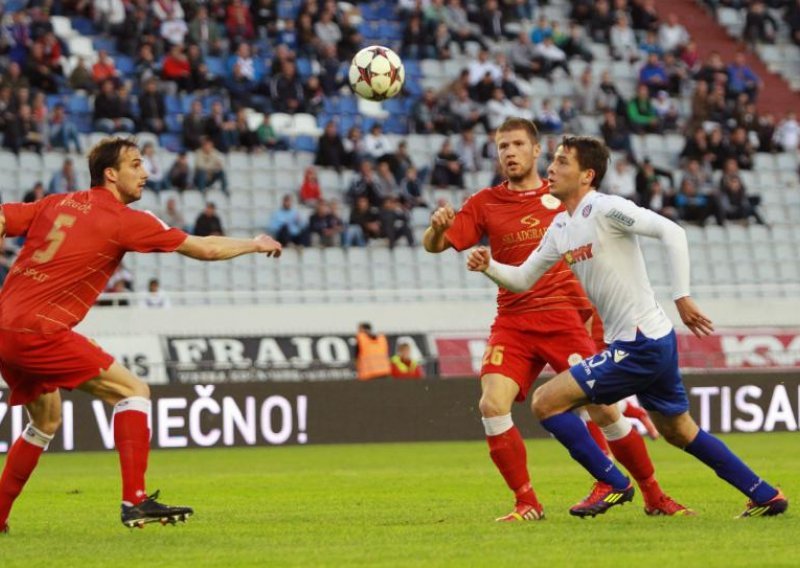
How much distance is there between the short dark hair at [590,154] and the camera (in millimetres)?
9891

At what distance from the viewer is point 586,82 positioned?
29.6 m

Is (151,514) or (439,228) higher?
(439,228)

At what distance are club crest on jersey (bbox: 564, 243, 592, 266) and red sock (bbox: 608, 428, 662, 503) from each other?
128 cm

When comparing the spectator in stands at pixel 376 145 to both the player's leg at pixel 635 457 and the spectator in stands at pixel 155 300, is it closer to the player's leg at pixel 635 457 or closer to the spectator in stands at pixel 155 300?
the spectator in stands at pixel 155 300

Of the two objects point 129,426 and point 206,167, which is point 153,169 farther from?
point 129,426

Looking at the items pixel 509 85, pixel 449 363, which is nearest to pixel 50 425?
pixel 449 363

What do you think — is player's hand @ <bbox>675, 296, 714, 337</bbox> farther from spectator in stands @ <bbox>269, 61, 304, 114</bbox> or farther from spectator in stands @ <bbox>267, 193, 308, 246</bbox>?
spectator in stands @ <bbox>269, 61, 304, 114</bbox>

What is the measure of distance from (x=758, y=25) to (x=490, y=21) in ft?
20.1

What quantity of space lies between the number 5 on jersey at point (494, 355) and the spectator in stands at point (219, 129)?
53.1 ft

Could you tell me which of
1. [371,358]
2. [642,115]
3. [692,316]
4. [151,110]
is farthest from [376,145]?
[692,316]

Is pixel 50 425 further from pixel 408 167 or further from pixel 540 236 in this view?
pixel 408 167

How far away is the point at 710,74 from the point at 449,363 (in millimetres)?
10844

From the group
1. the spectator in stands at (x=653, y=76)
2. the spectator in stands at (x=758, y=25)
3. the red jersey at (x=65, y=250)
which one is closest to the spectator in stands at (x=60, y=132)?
the spectator in stands at (x=653, y=76)

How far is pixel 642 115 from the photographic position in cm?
2961
